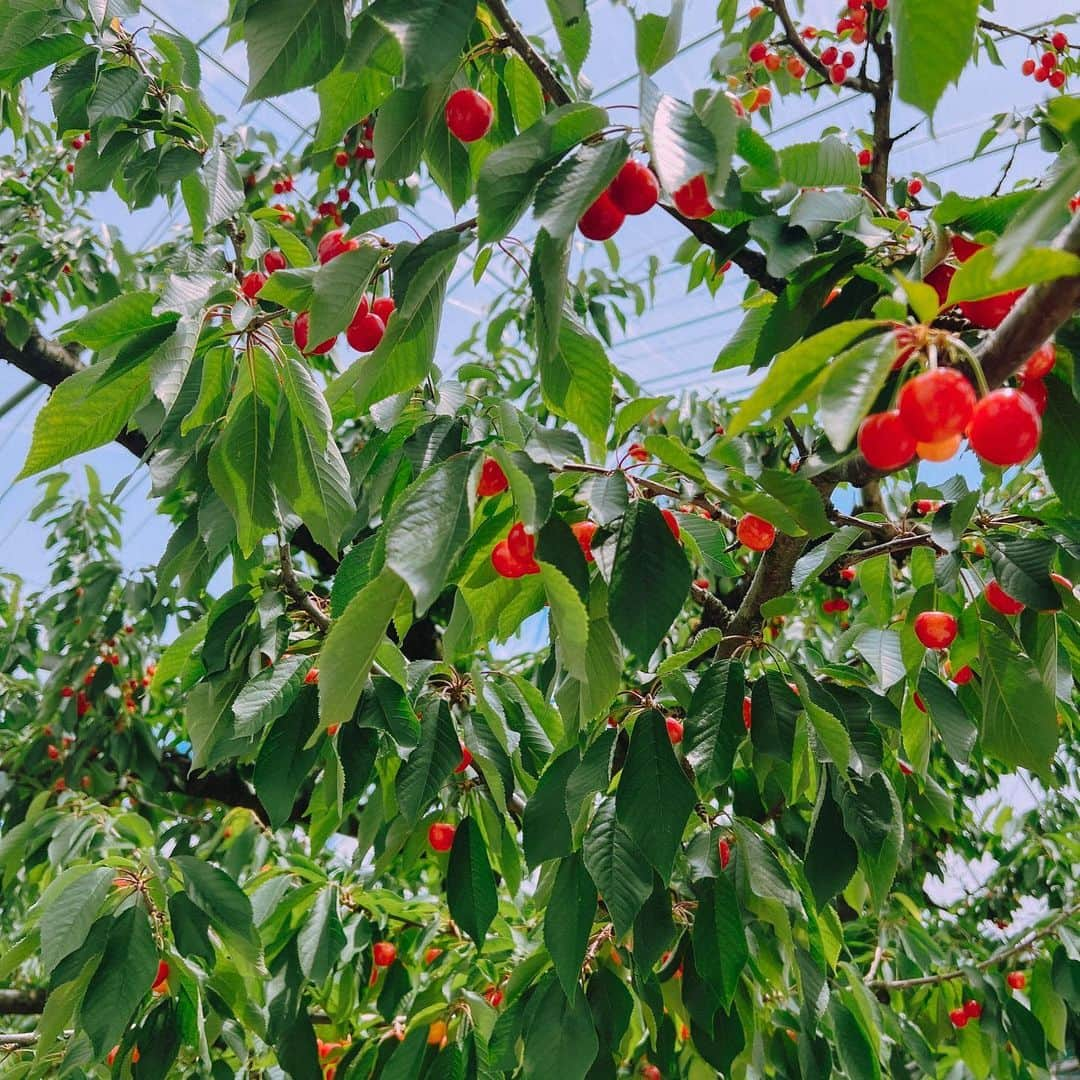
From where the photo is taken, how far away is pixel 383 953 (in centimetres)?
175

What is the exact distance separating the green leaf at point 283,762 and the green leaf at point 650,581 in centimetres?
52

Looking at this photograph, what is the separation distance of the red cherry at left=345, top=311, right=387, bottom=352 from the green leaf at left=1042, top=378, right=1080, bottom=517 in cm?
58

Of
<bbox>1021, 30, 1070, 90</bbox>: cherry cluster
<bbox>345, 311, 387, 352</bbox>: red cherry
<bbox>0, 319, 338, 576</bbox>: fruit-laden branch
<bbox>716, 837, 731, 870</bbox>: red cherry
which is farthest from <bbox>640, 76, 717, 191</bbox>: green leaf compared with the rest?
<bbox>1021, 30, 1070, 90</bbox>: cherry cluster

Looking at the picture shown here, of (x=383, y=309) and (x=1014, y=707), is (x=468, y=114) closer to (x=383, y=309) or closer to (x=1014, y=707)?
(x=383, y=309)

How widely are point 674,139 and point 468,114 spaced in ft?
1.05

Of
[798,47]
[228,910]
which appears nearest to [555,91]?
[228,910]

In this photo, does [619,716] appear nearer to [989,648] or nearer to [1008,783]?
[989,648]

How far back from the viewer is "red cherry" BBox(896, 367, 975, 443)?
497 mm

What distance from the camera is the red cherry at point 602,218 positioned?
71 centimetres

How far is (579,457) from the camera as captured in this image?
2.54ft

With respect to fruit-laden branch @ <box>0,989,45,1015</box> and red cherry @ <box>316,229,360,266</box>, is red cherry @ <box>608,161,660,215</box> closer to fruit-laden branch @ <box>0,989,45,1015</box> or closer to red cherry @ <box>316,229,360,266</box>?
red cherry @ <box>316,229,360,266</box>

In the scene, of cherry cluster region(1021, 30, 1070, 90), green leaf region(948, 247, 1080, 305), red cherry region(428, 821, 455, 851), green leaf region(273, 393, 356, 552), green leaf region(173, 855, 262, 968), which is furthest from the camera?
cherry cluster region(1021, 30, 1070, 90)

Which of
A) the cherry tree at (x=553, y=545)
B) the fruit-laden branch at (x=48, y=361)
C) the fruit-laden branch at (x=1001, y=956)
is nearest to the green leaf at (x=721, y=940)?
the cherry tree at (x=553, y=545)

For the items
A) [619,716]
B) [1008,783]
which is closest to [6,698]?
[619,716]
